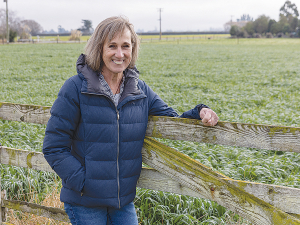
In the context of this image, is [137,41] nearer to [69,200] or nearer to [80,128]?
[80,128]

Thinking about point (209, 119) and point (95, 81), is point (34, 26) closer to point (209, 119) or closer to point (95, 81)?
point (95, 81)

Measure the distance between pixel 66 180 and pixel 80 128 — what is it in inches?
14.5

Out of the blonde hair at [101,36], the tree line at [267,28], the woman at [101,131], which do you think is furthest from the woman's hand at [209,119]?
the tree line at [267,28]

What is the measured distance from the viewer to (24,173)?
15.2ft

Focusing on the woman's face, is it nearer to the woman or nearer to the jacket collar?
the woman

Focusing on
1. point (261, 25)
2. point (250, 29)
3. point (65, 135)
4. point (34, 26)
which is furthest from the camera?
point (34, 26)

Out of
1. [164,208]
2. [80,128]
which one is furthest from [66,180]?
[164,208]

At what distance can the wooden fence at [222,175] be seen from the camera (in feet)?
6.66

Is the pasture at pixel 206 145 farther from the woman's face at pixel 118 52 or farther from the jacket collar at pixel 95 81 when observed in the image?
the woman's face at pixel 118 52

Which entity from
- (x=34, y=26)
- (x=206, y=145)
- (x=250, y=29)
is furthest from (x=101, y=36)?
(x=34, y=26)

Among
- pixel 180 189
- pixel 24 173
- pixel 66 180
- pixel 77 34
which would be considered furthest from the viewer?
pixel 77 34

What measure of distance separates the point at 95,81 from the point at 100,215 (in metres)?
0.98

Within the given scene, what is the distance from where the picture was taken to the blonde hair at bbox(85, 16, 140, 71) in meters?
2.16

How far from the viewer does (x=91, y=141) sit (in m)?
2.13
